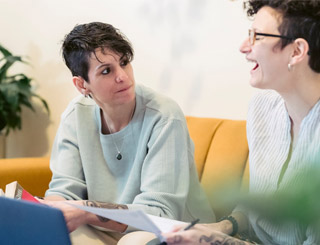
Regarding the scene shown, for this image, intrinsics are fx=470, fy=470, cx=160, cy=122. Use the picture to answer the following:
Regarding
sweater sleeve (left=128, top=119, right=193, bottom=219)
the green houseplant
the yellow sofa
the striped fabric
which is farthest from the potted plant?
the striped fabric

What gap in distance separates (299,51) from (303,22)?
0.22 feet

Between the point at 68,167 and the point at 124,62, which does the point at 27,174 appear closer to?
the point at 68,167

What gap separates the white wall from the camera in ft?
7.06

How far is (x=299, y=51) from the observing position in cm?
109

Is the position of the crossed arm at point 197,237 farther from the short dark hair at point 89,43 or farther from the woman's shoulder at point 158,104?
the short dark hair at point 89,43

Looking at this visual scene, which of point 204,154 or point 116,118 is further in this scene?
point 204,154

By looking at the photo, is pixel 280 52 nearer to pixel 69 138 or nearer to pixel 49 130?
pixel 69 138

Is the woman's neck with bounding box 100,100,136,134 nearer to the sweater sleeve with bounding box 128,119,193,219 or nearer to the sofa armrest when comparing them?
the sweater sleeve with bounding box 128,119,193,219

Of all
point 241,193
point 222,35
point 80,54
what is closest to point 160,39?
point 222,35

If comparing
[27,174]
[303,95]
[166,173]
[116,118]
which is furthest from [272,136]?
[27,174]

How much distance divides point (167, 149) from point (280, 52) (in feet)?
1.68

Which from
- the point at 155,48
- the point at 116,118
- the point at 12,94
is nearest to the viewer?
the point at 116,118

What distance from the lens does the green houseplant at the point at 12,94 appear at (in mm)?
3084

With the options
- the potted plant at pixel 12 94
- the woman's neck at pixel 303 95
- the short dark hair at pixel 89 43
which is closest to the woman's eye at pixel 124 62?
the short dark hair at pixel 89 43
